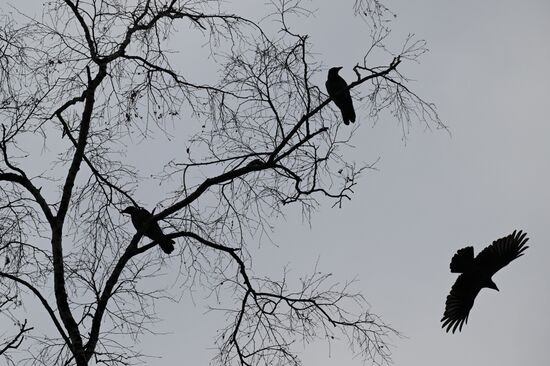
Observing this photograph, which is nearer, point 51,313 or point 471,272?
point 51,313

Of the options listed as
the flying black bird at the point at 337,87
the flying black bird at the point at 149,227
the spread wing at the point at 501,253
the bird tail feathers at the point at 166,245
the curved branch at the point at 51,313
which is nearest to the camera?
the curved branch at the point at 51,313

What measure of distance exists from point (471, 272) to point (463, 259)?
165mm

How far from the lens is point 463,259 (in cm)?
722

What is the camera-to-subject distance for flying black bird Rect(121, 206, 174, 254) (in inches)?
235

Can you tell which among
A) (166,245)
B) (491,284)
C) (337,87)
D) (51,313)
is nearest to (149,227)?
(166,245)

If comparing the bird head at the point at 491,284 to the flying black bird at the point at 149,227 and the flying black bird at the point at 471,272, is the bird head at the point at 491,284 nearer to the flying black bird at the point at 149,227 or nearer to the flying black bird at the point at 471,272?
the flying black bird at the point at 471,272

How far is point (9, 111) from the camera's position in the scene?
5.89 metres

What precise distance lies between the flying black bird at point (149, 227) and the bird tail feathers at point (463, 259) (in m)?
2.68

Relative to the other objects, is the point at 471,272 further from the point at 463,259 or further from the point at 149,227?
the point at 149,227

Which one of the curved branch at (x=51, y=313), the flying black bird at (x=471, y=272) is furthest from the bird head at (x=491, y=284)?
the curved branch at (x=51, y=313)

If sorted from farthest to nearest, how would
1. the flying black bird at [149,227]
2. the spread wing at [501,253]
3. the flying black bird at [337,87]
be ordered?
the flying black bird at [337,87] < the spread wing at [501,253] < the flying black bird at [149,227]

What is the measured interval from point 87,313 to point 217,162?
155 cm

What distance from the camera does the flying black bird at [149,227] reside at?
597cm

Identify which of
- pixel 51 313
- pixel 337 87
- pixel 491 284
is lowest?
pixel 51 313
